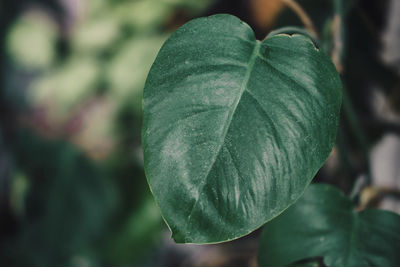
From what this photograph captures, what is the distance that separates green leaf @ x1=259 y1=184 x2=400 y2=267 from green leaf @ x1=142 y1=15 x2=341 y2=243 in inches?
6.3

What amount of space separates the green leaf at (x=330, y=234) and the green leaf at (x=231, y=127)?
0.16m

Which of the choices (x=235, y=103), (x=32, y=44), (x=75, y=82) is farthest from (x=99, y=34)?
(x=235, y=103)

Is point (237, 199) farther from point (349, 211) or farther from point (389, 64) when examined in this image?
point (389, 64)

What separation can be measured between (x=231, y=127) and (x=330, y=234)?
244 millimetres

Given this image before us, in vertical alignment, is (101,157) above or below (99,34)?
below

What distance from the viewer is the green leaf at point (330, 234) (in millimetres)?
558

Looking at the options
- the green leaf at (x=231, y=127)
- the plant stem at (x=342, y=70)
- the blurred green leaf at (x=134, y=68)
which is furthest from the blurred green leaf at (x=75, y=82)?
the green leaf at (x=231, y=127)

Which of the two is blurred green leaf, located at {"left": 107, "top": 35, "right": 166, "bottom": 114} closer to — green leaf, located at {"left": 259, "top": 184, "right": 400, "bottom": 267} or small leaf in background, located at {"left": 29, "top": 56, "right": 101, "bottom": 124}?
small leaf in background, located at {"left": 29, "top": 56, "right": 101, "bottom": 124}

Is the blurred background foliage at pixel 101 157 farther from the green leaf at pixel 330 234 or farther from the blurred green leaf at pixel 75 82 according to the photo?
the green leaf at pixel 330 234

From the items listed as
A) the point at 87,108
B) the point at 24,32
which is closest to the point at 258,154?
the point at 24,32

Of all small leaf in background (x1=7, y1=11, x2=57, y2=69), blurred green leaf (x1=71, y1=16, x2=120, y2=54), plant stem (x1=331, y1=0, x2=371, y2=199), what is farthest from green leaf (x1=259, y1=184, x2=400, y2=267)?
small leaf in background (x1=7, y1=11, x2=57, y2=69)

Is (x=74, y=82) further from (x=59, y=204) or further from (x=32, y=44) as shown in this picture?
(x=59, y=204)

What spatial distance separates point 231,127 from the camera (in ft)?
1.55

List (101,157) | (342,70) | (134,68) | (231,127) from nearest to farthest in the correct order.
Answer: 1. (231,127)
2. (342,70)
3. (134,68)
4. (101,157)
